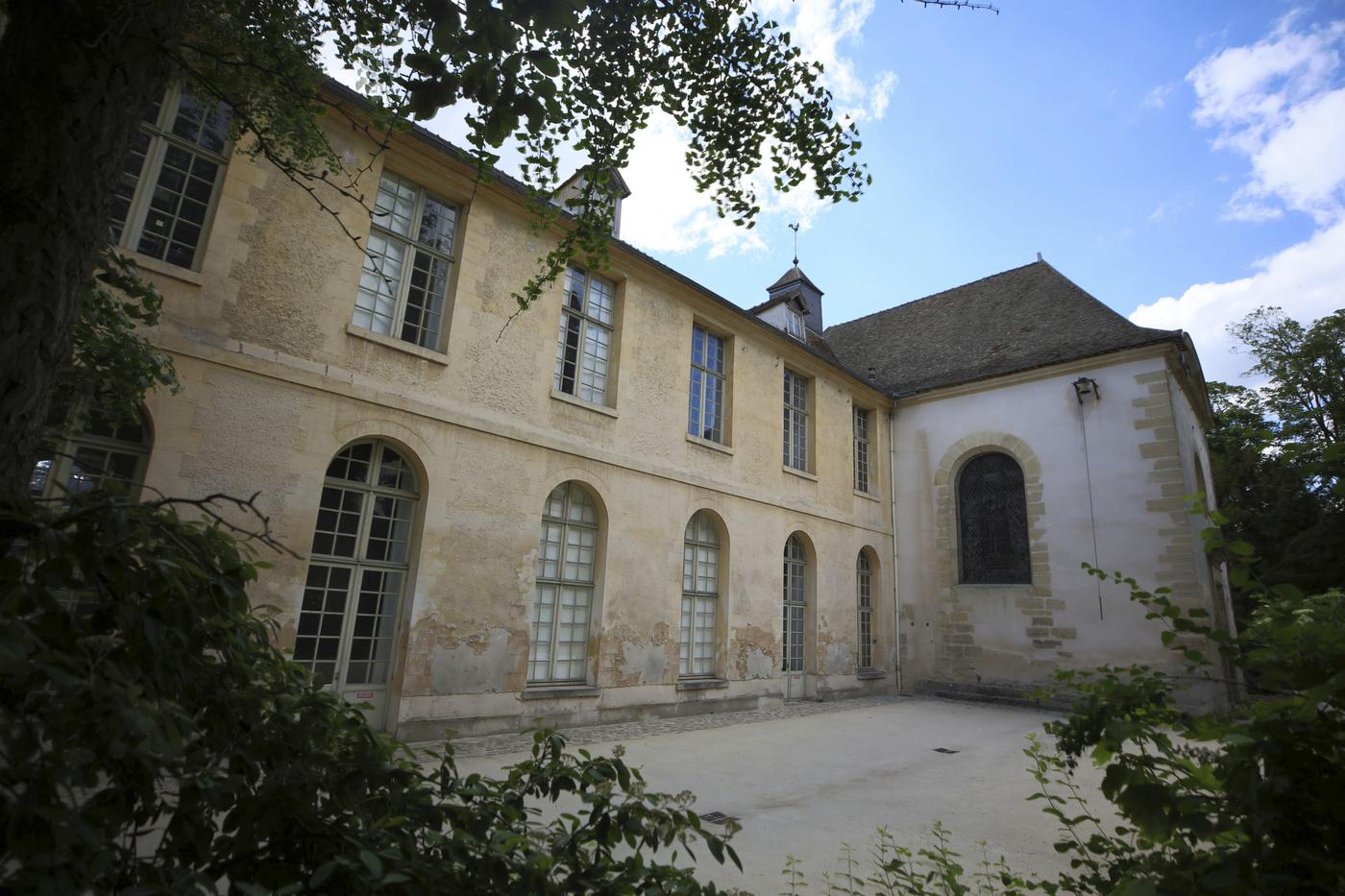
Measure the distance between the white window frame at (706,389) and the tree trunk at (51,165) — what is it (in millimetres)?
8745

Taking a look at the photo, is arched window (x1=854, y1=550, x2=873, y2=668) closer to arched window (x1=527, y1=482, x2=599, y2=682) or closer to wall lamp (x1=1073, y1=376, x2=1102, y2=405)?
wall lamp (x1=1073, y1=376, x2=1102, y2=405)

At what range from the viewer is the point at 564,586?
8.19m

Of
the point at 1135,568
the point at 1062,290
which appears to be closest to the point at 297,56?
the point at 1135,568

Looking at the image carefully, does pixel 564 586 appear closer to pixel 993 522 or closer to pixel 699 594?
pixel 699 594

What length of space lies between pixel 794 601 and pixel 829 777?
6.12 metres

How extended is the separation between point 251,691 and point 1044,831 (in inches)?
194

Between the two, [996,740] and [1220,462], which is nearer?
[996,740]

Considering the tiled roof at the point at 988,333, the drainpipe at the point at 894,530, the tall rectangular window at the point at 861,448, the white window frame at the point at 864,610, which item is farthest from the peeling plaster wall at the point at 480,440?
the tiled roof at the point at 988,333

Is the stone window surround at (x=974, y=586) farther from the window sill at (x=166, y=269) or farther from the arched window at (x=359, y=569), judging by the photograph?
the window sill at (x=166, y=269)

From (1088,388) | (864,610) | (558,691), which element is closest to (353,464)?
(558,691)

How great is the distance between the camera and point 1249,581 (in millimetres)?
1473

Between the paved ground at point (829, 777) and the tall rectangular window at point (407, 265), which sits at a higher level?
the tall rectangular window at point (407, 265)

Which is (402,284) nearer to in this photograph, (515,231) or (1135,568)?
(515,231)

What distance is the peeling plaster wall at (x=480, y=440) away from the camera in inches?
231
